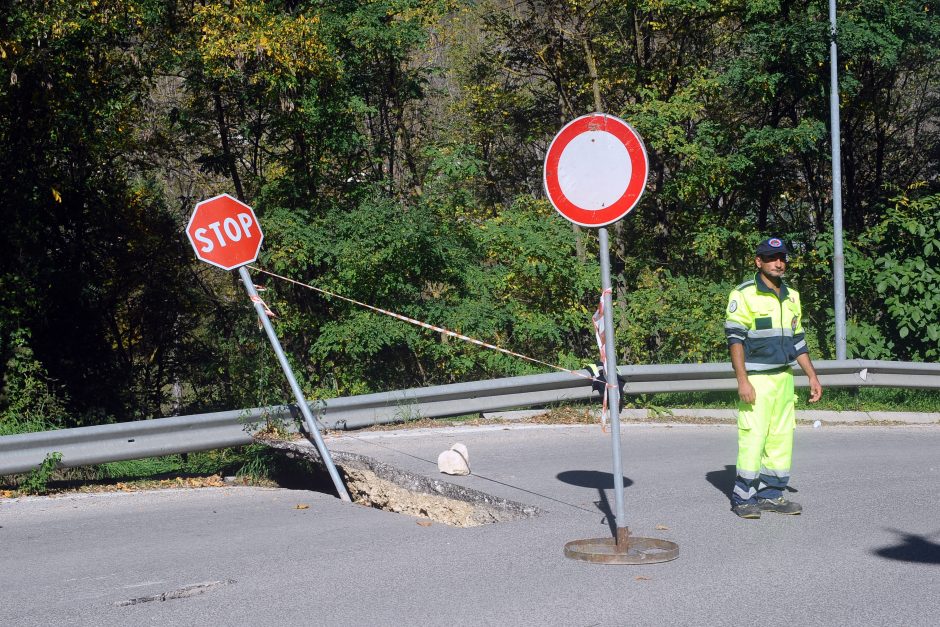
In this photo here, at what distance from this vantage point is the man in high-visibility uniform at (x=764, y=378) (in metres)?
6.52

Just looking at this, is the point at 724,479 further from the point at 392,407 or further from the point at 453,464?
the point at 392,407

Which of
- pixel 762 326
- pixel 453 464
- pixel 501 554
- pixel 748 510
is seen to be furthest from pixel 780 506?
pixel 453 464

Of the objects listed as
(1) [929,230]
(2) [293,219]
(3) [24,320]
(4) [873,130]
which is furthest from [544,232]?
(4) [873,130]

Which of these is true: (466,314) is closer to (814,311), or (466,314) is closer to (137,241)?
(814,311)

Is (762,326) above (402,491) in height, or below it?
above

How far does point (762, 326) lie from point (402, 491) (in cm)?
300

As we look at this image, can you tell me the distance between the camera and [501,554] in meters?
5.72

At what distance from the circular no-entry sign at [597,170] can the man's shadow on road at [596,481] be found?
2273mm

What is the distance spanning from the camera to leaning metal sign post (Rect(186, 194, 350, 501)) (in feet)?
26.5

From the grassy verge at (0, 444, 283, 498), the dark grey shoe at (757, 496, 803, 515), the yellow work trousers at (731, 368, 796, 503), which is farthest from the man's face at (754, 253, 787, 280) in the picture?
the grassy verge at (0, 444, 283, 498)

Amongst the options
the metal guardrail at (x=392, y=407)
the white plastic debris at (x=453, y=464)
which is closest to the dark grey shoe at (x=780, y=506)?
the white plastic debris at (x=453, y=464)

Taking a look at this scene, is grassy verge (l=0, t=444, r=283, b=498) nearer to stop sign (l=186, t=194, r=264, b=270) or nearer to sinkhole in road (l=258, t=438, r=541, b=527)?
sinkhole in road (l=258, t=438, r=541, b=527)

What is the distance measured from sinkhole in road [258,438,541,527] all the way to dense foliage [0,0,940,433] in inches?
53.8

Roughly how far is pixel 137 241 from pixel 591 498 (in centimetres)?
1374
